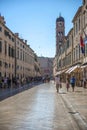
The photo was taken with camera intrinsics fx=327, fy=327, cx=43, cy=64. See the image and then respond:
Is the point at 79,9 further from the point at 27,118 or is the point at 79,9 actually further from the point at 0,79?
the point at 27,118

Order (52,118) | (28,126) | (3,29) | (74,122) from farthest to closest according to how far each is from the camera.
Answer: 1. (3,29)
2. (52,118)
3. (74,122)
4. (28,126)

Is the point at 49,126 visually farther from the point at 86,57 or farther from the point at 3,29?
the point at 3,29

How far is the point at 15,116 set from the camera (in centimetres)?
1295

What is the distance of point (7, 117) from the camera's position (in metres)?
12.6

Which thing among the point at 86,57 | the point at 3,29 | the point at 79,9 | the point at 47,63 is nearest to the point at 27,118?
the point at 86,57

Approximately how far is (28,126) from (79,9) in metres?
36.3

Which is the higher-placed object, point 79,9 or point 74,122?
point 79,9

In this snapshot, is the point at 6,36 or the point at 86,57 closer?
the point at 86,57

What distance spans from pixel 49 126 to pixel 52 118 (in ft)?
6.17

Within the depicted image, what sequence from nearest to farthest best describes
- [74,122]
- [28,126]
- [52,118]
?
[28,126]
[74,122]
[52,118]

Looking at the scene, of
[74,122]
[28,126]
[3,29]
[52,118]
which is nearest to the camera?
[28,126]

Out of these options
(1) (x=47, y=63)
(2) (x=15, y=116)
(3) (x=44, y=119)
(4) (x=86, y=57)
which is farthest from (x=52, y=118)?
(1) (x=47, y=63)

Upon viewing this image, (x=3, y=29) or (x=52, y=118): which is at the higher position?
(x=3, y=29)

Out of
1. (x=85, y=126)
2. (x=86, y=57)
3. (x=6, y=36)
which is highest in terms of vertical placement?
(x=6, y=36)
